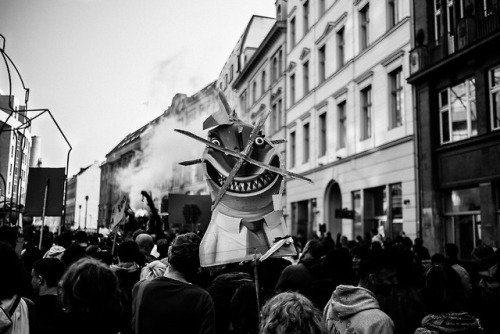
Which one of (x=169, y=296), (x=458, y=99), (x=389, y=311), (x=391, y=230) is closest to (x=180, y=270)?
(x=169, y=296)

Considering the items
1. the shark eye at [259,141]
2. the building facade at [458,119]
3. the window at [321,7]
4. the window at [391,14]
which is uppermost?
the window at [321,7]

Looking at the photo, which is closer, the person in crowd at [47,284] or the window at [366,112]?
the person in crowd at [47,284]

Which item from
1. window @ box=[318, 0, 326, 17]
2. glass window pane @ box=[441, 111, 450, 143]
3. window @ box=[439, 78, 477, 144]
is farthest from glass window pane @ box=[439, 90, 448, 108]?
window @ box=[318, 0, 326, 17]

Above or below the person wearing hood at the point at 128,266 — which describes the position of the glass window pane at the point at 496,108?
above

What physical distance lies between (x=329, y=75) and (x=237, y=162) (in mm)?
20059

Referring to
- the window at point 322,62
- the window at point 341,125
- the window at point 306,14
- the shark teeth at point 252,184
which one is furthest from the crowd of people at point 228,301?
the window at point 306,14

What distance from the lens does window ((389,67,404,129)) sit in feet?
60.6

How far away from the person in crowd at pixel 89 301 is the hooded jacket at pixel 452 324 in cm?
193

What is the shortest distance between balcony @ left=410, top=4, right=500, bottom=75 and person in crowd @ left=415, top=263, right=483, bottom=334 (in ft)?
40.7

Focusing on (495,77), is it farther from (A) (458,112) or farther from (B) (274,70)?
(B) (274,70)

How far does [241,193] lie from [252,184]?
0.53 ft

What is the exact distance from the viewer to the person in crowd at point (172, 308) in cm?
325

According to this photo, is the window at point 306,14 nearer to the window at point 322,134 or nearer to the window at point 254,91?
the window at point 322,134

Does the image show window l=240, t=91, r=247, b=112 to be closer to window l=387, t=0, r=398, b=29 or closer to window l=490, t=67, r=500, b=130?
window l=387, t=0, r=398, b=29
